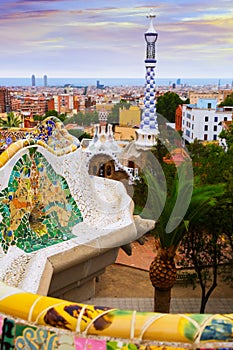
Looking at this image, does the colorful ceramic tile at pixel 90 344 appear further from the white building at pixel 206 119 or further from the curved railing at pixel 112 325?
the white building at pixel 206 119

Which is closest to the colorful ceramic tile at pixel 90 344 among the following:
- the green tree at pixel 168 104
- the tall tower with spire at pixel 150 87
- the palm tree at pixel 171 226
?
the palm tree at pixel 171 226

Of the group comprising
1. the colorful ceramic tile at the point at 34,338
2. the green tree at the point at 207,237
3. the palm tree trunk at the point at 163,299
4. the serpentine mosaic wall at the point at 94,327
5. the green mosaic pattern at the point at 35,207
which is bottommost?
the palm tree trunk at the point at 163,299

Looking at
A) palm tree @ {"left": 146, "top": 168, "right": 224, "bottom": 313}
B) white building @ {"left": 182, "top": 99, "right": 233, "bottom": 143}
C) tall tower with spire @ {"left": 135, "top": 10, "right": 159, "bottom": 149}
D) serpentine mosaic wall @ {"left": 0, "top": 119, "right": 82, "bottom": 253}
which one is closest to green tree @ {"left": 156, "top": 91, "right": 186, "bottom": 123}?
white building @ {"left": 182, "top": 99, "right": 233, "bottom": 143}

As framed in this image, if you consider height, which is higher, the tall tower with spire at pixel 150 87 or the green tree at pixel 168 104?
the tall tower with spire at pixel 150 87

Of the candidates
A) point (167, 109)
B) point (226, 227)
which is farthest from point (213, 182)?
point (167, 109)

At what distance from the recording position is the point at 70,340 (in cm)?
176

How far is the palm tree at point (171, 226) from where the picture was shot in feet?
21.0

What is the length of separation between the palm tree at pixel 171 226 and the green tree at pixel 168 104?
984 inches

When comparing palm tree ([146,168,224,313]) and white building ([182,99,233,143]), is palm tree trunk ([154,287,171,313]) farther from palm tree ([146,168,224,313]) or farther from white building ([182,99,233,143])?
white building ([182,99,233,143])

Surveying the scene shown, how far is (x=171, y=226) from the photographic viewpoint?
6438mm

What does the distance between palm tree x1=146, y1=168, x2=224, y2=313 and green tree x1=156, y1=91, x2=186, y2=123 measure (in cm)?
2499

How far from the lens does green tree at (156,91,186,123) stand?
102 ft

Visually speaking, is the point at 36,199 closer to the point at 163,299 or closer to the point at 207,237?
the point at 163,299

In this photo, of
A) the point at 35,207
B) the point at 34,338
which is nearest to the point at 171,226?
the point at 35,207
